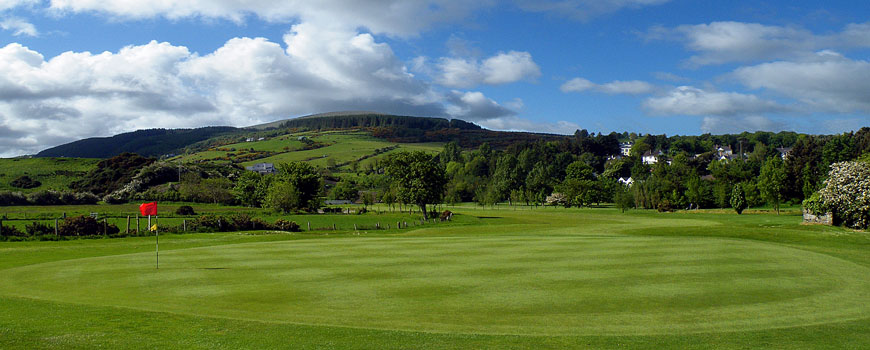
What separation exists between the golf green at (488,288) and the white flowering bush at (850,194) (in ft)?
88.1

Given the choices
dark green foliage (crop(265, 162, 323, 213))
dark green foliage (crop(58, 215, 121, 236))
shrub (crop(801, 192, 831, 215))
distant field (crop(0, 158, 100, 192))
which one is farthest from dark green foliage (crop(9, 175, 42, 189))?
shrub (crop(801, 192, 831, 215))

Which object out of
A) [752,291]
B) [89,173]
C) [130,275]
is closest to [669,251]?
[752,291]

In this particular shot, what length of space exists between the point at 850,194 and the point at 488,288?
45.1 meters

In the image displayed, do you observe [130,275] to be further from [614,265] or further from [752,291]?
[752,291]

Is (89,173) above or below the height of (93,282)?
above

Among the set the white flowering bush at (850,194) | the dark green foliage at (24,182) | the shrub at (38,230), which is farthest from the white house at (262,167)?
the white flowering bush at (850,194)

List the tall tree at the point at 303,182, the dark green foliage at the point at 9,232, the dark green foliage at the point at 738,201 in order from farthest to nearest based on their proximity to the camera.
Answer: the tall tree at the point at 303,182 < the dark green foliage at the point at 738,201 < the dark green foliage at the point at 9,232

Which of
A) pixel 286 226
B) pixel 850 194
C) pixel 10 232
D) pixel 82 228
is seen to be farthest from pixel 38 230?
pixel 850 194

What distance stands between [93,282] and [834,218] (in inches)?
2338

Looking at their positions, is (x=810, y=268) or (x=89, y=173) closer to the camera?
(x=810, y=268)

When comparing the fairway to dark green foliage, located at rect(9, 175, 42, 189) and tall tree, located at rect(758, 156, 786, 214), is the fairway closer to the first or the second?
tall tree, located at rect(758, 156, 786, 214)

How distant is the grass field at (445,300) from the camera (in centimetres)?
1202

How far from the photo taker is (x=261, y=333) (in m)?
12.2

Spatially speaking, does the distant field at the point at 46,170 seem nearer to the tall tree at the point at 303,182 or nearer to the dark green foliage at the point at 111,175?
the dark green foliage at the point at 111,175
